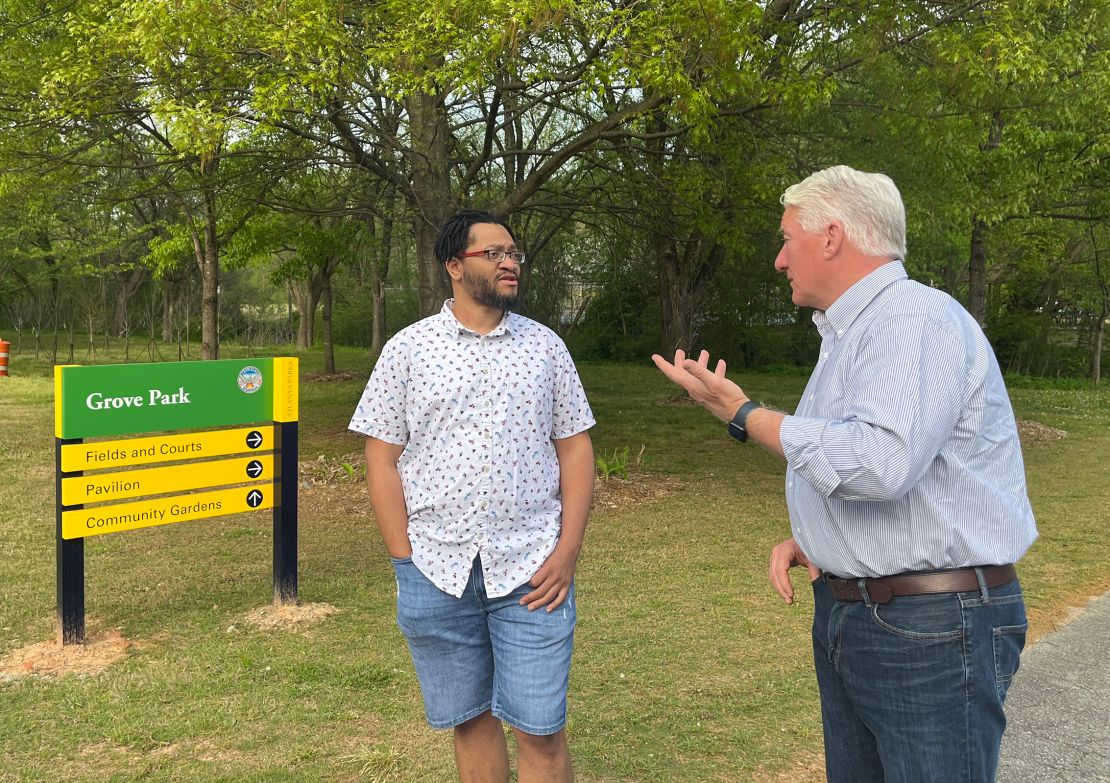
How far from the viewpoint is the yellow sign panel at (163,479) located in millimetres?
5152

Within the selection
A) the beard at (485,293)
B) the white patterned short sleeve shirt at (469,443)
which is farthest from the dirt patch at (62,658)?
the beard at (485,293)

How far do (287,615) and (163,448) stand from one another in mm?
1251

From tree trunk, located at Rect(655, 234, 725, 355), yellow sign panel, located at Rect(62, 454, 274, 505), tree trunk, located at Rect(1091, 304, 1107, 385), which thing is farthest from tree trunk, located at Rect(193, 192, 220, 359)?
tree trunk, located at Rect(1091, 304, 1107, 385)

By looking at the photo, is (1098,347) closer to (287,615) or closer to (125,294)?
(287,615)

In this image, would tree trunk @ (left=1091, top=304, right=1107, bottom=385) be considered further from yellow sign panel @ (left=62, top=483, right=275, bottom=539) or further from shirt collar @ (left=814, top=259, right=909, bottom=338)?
shirt collar @ (left=814, top=259, right=909, bottom=338)

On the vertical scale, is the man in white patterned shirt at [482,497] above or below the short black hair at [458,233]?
below

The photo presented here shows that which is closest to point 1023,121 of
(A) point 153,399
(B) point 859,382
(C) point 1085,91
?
(C) point 1085,91

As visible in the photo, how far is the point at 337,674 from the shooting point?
4.83 metres

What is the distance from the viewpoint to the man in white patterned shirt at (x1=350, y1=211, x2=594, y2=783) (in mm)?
2729

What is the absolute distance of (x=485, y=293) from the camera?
2.81 m

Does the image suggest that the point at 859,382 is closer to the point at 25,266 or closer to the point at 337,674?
the point at 337,674

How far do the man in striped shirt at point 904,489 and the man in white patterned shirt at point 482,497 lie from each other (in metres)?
0.78

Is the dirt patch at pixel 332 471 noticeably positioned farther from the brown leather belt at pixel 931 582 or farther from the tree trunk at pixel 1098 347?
the tree trunk at pixel 1098 347

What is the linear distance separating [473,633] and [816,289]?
4.58 ft
